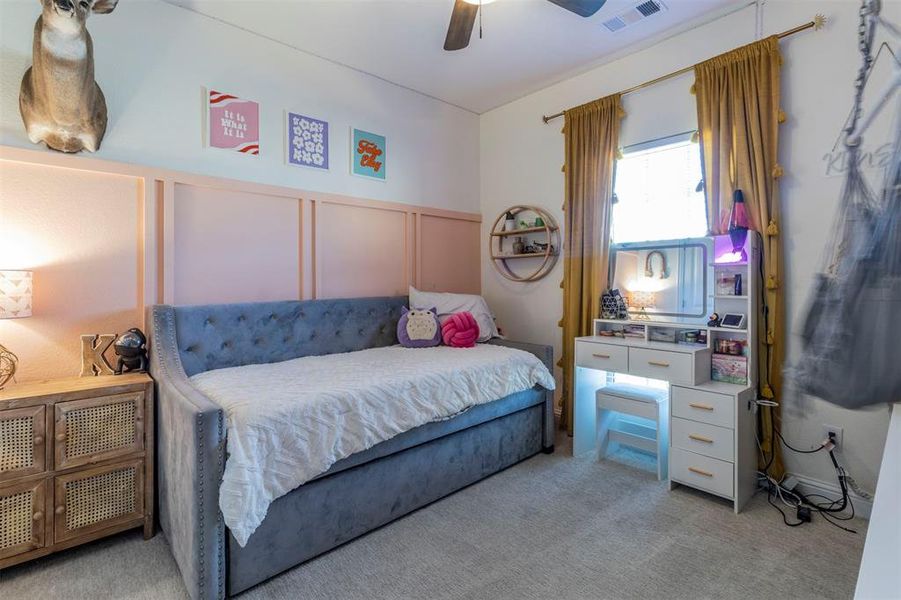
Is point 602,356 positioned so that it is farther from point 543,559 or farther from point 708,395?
point 543,559

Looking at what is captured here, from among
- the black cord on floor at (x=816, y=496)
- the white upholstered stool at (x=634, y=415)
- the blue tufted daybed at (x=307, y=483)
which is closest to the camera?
the blue tufted daybed at (x=307, y=483)

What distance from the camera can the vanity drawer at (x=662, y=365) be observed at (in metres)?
2.41

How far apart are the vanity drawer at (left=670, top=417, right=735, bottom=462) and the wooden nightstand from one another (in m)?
2.70

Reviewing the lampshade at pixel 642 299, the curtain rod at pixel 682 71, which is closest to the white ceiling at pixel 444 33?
the curtain rod at pixel 682 71

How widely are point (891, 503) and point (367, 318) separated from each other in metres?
2.90

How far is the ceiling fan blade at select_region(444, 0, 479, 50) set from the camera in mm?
2088

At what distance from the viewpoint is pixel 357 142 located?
3.33 meters

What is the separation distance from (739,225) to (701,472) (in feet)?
4.50

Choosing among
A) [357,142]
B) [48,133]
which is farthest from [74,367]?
[357,142]

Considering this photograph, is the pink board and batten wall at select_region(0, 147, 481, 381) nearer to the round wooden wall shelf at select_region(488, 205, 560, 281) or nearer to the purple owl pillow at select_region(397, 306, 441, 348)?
the purple owl pillow at select_region(397, 306, 441, 348)

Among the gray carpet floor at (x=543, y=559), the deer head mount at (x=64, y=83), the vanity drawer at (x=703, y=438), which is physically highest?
the deer head mount at (x=64, y=83)

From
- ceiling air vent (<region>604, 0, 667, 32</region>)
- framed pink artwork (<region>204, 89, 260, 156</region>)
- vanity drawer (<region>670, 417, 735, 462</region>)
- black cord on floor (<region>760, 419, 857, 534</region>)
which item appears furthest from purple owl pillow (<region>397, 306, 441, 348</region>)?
ceiling air vent (<region>604, 0, 667, 32</region>)

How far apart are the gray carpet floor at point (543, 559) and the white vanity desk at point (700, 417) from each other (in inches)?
5.3

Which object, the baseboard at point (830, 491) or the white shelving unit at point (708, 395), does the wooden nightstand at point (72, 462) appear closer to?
the white shelving unit at point (708, 395)
